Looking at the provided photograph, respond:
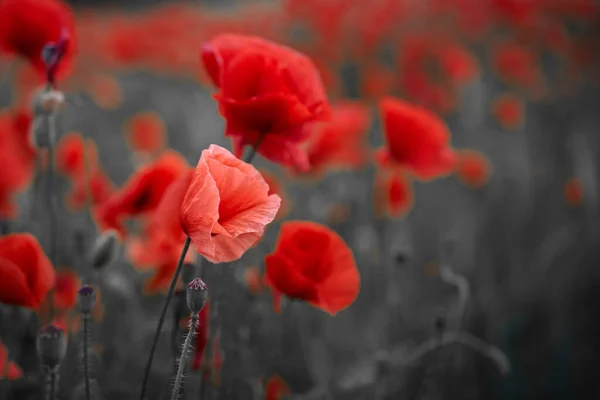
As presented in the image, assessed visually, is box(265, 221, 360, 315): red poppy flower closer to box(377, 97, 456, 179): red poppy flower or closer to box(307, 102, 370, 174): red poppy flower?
box(377, 97, 456, 179): red poppy flower

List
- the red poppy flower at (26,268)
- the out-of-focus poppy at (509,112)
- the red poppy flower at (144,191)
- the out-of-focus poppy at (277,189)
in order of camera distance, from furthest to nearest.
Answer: the out-of-focus poppy at (509,112) < the out-of-focus poppy at (277,189) < the red poppy flower at (144,191) < the red poppy flower at (26,268)

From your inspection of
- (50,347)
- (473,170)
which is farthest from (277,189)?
(473,170)

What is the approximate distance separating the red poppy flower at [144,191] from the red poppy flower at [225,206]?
245 millimetres

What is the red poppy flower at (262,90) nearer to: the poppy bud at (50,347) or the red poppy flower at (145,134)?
the poppy bud at (50,347)

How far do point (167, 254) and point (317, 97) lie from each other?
1.26ft

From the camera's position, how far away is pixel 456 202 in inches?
97.3

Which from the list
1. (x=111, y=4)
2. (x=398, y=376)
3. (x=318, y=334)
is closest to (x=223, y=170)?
(x=398, y=376)

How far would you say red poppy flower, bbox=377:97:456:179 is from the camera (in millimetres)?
1267

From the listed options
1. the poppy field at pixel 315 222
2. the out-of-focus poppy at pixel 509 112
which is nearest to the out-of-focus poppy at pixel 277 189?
the poppy field at pixel 315 222

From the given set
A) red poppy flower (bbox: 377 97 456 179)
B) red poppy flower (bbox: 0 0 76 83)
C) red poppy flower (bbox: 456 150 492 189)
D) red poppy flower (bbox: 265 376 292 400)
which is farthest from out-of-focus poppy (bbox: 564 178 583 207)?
red poppy flower (bbox: 0 0 76 83)

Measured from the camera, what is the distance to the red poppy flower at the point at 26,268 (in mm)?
754

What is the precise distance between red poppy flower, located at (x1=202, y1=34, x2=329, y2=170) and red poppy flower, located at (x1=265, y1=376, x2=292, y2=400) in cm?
46

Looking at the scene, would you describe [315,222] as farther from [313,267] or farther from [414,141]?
[313,267]

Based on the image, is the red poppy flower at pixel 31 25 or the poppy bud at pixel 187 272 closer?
the poppy bud at pixel 187 272
